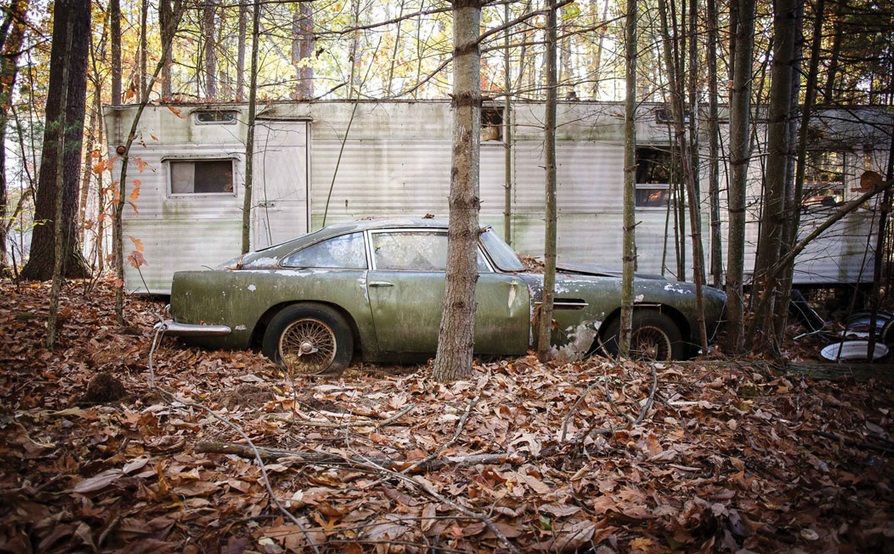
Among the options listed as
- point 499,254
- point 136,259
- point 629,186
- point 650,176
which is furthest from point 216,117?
point 650,176

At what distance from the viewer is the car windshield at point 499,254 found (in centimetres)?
525

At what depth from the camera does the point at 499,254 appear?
5336mm

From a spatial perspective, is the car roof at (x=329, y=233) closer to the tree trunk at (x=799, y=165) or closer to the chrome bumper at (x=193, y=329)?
the chrome bumper at (x=193, y=329)

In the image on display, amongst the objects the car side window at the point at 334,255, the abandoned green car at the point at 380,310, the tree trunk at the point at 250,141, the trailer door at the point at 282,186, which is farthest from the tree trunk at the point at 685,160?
the trailer door at the point at 282,186

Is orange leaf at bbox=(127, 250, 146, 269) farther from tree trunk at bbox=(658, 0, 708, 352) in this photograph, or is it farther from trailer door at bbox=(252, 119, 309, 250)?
tree trunk at bbox=(658, 0, 708, 352)

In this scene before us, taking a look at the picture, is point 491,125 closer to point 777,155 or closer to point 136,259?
point 777,155

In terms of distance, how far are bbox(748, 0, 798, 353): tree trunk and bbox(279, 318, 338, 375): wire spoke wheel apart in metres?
3.55

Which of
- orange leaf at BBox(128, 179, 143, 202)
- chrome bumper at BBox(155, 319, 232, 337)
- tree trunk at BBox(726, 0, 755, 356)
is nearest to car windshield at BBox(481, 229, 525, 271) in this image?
tree trunk at BBox(726, 0, 755, 356)

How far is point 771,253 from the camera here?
4.99 metres

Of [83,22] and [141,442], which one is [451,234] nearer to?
[141,442]

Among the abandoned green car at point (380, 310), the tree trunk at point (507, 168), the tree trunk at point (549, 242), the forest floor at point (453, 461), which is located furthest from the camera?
the tree trunk at point (507, 168)

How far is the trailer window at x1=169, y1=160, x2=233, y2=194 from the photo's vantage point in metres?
8.05

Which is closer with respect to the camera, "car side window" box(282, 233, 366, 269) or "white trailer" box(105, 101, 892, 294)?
"car side window" box(282, 233, 366, 269)

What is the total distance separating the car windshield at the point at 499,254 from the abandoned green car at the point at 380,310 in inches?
2.8
